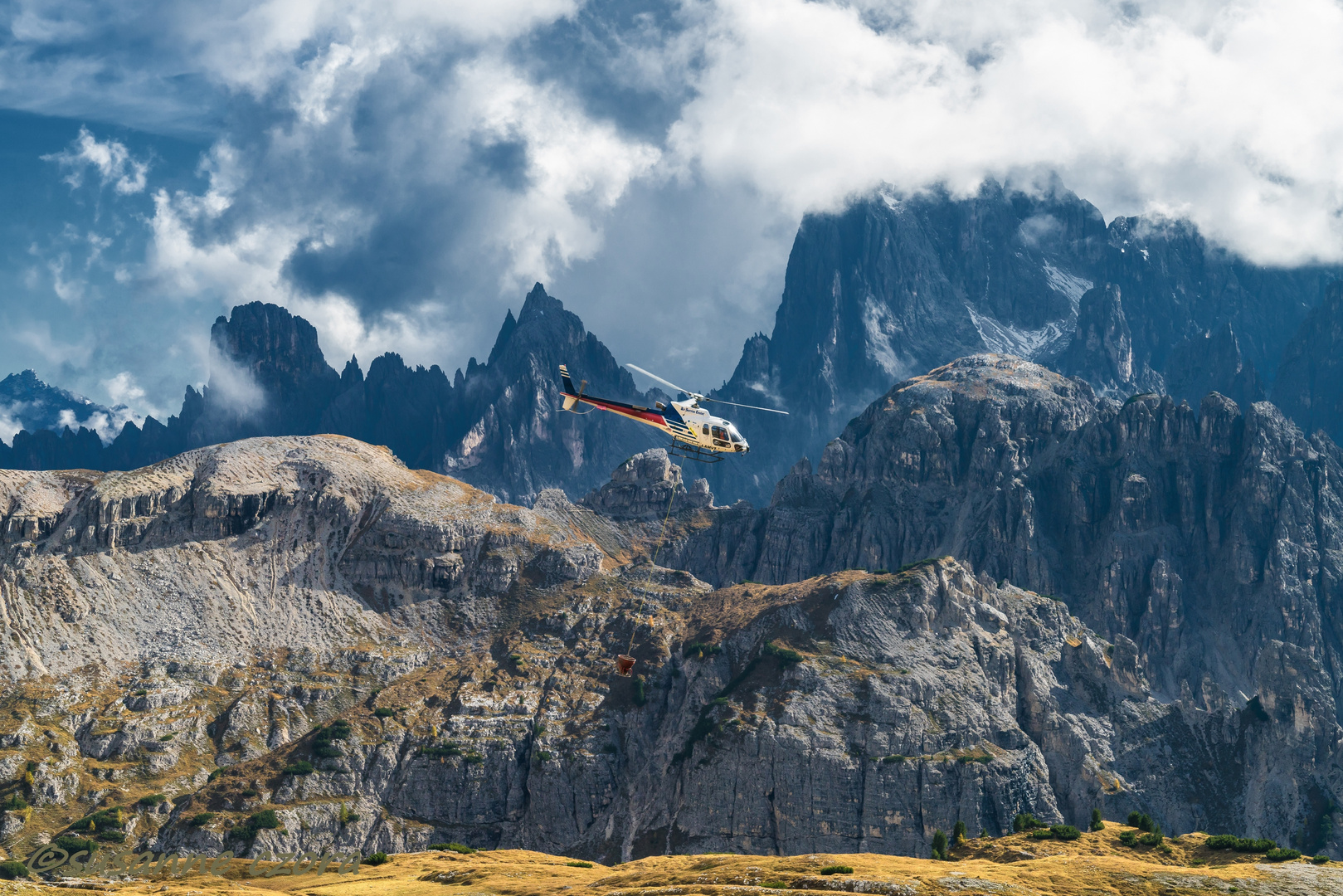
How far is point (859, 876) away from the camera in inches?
4660

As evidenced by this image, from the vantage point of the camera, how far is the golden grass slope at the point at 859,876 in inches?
4488

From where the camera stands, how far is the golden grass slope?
114m

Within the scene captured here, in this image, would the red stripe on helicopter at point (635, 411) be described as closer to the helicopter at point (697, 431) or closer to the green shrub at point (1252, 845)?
the helicopter at point (697, 431)

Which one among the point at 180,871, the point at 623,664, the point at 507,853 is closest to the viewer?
the point at 180,871

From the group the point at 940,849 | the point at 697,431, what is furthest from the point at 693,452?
the point at 940,849

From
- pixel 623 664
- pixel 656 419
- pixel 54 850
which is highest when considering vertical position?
pixel 656 419

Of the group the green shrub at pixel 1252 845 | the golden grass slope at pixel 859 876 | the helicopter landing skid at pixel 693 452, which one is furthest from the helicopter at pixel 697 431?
the green shrub at pixel 1252 845

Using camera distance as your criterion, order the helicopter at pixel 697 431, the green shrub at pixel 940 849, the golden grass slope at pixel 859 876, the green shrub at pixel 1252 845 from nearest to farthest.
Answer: the golden grass slope at pixel 859 876 < the green shrub at pixel 1252 845 < the green shrub at pixel 940 849 < the helicopter at pixel 697 431

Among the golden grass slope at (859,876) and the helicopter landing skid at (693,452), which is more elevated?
the helicopter landing skid at (693,452)

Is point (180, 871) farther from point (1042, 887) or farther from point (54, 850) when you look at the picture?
point (1042, 887)

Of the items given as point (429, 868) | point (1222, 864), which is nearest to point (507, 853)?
point (429, 868)

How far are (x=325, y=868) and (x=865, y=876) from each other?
71.2m

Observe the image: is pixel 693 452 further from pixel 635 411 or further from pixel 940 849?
pixel 940 849

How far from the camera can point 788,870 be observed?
410 feet
